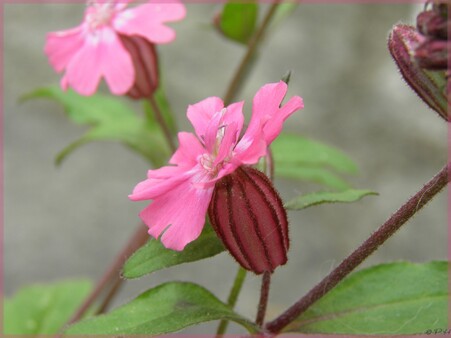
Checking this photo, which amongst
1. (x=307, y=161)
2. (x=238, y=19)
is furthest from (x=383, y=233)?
(x=238, y=19)

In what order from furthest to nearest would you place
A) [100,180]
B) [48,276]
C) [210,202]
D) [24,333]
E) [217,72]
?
[217,72] → [100,180] → [48,276] → [24,333] → [210,202]

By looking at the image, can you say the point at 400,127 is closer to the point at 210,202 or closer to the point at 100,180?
the point at 100,180

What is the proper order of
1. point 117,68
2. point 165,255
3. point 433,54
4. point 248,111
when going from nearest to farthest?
point 433,54, point 165,255, point 117,68, point 248,111

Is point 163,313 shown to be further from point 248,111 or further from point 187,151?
point 248,111

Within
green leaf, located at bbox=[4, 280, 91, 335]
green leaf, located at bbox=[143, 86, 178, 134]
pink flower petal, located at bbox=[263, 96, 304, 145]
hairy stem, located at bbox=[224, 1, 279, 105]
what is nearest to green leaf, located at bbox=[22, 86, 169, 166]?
green leaf, located at bbox=[143, 86, 178, 134]

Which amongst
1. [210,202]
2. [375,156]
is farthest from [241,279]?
[375,156]

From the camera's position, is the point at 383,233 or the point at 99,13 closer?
the point at 383,233
